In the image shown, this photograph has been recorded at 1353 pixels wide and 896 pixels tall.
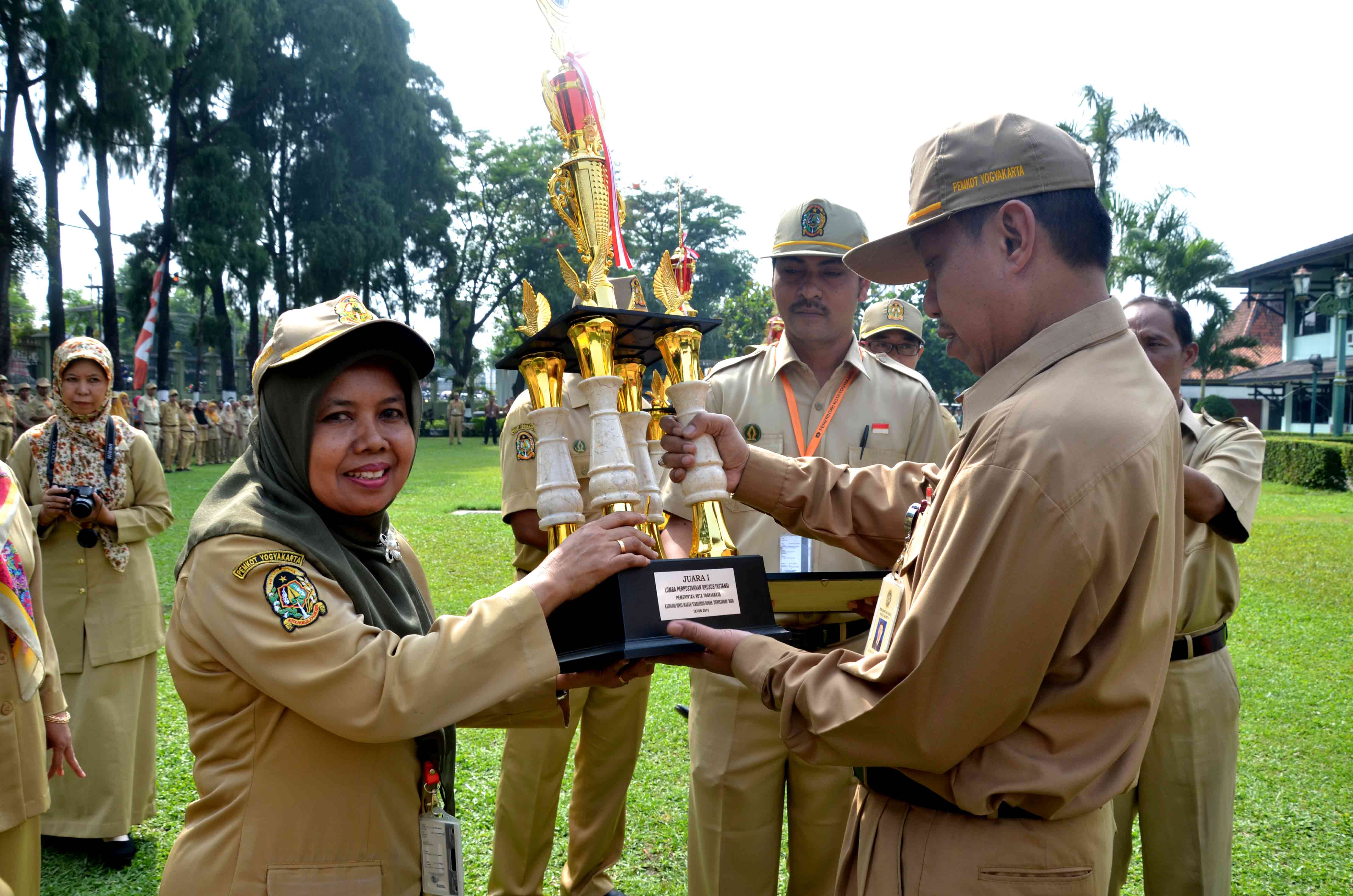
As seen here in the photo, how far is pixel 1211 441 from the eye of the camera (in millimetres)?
3818

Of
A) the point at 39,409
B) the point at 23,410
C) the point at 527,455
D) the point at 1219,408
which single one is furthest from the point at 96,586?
the point at 39,409

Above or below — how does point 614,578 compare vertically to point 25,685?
above

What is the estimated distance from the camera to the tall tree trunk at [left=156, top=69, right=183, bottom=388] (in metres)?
31.9

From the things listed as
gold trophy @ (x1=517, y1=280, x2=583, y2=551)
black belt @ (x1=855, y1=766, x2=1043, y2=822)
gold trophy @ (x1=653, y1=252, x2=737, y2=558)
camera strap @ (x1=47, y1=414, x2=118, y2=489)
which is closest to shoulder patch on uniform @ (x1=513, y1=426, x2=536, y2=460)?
gold trophy @ (x1=517, y1=280, x2=583, y2=551)

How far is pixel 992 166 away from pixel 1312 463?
80.5 feet

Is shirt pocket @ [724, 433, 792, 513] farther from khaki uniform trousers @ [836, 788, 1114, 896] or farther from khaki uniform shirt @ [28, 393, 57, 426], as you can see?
khaki uniform shirt @ [28, 393, 57, 426]

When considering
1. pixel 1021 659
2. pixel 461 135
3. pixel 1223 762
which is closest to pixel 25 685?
pixel 1021 659

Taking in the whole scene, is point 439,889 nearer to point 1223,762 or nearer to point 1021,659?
point 1021,659

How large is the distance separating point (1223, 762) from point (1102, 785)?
6.95 ft

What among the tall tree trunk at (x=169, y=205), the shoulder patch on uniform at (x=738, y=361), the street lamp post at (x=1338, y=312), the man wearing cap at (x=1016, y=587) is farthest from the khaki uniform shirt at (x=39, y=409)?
the street lamp post at (x=1338, y=312)

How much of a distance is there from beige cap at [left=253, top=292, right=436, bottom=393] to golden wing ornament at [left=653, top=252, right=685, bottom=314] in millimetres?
1228

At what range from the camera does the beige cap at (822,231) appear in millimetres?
3740

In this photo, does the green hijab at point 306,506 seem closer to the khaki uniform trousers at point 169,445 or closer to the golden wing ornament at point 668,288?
the golden wing ornament at point 668,288

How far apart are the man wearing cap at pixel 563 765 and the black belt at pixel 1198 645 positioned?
2463mm
